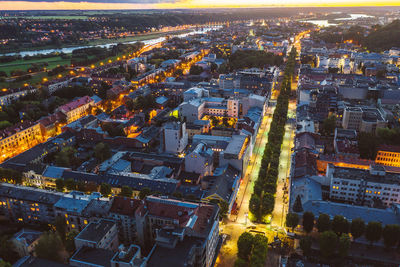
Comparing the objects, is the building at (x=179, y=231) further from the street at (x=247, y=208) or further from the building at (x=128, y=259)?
the street at (x=247, y=208)

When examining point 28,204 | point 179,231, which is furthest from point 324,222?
point 28,204

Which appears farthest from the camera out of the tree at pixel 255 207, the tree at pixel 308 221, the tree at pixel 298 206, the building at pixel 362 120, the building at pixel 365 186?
the building at pixel 362 120

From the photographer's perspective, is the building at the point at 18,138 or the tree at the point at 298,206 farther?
the building at the point at 18,138

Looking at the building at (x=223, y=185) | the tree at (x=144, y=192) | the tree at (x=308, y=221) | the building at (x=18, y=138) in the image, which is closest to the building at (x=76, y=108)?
the building at (x=18, y=138)

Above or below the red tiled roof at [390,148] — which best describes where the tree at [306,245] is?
below

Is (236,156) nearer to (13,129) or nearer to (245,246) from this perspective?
(245,246)

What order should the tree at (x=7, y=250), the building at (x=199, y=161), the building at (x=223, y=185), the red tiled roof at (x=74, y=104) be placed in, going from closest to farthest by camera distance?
the tree at (x=7, y=250) < the building at (x=223, y=185) < the building at (x=199, y=161) < the red tiled roof at (x=74, y=104)

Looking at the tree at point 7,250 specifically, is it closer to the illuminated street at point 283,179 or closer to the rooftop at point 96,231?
the rooftop at point 96,231

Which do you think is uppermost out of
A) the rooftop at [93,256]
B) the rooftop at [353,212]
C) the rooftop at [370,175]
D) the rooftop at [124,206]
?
the rooftop at [124,206]
